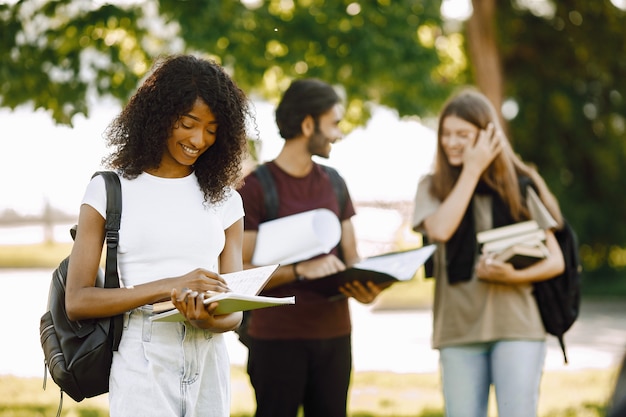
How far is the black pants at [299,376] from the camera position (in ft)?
14.4

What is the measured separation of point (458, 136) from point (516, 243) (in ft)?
1.88

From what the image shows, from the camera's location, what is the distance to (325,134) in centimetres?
464

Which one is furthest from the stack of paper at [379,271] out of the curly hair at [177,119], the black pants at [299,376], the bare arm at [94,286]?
the bare arm at [94,286]

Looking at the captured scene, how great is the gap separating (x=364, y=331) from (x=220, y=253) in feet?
38.3

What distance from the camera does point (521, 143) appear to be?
815 inches

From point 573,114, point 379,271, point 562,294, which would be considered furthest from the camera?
point 573,114

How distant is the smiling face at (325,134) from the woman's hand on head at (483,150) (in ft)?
2.05

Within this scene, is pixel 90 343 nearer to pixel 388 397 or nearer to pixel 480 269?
pixel 480 269

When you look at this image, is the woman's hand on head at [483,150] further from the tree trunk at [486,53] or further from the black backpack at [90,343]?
the tree trunk at [486,53]

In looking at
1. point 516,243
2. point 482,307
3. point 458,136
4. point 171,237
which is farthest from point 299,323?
point 171,237

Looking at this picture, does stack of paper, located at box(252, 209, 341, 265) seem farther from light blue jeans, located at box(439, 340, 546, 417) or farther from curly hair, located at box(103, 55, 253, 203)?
curly hair, located at box(103, 55, 253, 203)

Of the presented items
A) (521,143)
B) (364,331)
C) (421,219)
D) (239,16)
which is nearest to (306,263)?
(421,219)

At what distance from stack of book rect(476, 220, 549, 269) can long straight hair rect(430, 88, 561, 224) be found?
92 mm

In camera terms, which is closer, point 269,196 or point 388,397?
point 269,196
